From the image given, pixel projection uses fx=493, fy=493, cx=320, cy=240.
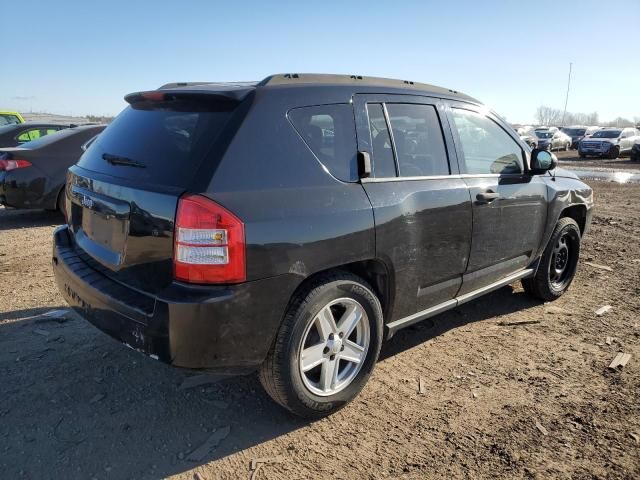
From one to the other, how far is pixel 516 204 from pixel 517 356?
3.95 ft

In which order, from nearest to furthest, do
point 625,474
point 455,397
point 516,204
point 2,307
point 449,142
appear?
point 625,474
point 455,397
point 449,142
point 516,204
point 2,307

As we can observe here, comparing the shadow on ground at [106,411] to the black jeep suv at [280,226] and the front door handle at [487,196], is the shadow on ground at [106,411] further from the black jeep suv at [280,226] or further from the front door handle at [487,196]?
the front door handle at [487,196]

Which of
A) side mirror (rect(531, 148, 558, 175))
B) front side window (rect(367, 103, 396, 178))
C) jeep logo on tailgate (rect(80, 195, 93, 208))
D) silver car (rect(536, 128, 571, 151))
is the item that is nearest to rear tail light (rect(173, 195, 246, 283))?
jeep logo on tailgate (rect(80, 195, 93, 208))

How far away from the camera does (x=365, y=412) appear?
2.98 metres

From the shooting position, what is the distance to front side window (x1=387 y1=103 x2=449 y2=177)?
3.23 meters

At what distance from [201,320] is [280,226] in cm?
59

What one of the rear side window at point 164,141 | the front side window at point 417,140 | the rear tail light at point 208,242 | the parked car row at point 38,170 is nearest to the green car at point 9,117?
the parked car row at point 38,170

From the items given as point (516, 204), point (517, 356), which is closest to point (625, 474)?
point (517, 356)

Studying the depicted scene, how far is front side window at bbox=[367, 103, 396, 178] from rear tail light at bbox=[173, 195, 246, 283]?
3.62 feet

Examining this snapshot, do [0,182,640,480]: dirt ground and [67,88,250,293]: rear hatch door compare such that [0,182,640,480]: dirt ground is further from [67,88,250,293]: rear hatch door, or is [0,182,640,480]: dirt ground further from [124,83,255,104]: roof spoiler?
[124,83,255,104]: roof spoiler

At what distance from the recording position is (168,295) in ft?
7.70

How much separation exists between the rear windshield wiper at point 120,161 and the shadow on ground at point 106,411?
4.65 ft

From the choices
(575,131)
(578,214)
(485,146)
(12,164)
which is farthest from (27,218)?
(575,131)

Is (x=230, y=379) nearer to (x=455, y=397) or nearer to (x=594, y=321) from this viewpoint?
(x=455, y=397)
